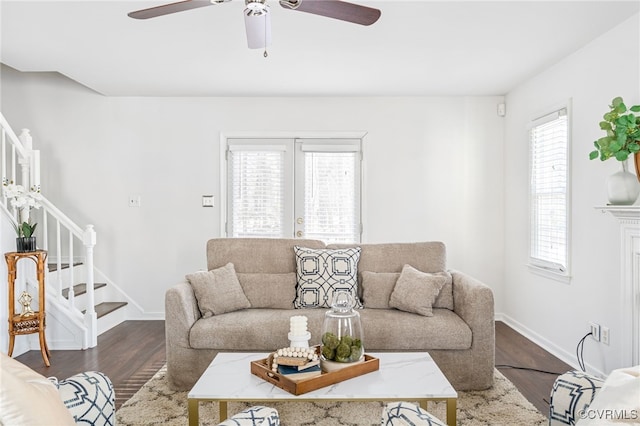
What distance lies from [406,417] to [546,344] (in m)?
3.03

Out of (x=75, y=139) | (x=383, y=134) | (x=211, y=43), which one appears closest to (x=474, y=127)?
(x=383, y=134)

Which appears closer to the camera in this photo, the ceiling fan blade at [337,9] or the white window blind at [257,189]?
the ceiling fan blade at [337,9]

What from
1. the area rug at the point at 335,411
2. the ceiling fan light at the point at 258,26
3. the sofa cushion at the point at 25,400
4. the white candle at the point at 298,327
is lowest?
the area rug at the point at 335,411

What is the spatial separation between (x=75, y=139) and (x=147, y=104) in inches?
34.6

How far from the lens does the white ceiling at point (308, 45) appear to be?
107 inches

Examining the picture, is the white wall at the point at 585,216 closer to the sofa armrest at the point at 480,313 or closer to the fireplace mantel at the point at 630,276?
the fireplace mantel at the point at 630,276

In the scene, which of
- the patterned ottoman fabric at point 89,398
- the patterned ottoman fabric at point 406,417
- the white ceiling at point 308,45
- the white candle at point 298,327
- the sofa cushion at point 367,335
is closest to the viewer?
the patterned ottoman fabric at point 406,417

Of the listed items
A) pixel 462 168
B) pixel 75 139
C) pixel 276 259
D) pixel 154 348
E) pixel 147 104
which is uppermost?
pixel 147 104

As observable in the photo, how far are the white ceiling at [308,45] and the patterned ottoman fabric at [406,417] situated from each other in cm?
222

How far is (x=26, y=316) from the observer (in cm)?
341

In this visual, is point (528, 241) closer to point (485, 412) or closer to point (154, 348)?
point (485, 412)

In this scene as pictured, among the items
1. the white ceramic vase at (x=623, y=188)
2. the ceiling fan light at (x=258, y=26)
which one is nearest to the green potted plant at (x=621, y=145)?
the white ceramic vase at (x=623, y=188)

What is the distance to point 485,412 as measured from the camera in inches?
101

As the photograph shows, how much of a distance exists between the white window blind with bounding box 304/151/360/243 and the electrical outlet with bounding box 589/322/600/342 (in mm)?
2365
